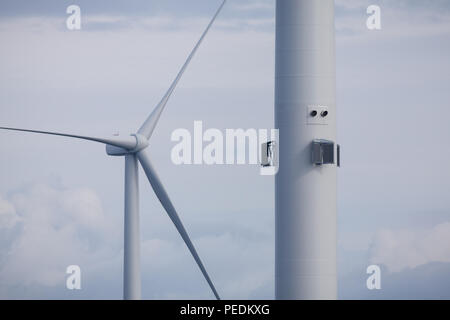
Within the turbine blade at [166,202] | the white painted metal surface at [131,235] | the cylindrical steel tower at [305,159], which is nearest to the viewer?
the cylindrical steel tower at [305,159]

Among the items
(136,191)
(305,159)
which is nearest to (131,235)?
(136,191)

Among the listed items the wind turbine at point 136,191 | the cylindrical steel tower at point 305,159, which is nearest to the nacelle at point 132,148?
the wind turbine at point 136,191

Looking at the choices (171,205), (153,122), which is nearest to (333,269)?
(171,205)

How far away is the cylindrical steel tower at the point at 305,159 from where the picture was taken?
34.7 metres

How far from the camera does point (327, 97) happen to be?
35.2 meters

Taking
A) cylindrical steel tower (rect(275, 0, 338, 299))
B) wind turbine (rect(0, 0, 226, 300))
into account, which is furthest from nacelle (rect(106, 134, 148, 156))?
cylindrical steel tower (rect(275, 0, 338, 299))

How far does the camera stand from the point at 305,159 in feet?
115

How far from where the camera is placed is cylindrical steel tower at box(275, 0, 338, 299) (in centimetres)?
3472

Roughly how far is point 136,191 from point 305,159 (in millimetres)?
8053

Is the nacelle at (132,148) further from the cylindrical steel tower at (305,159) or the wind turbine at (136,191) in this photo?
the cylindrical steel tower at (305,159)

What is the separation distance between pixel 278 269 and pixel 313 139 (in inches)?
182

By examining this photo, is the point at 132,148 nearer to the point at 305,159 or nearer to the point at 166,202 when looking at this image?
the point at 166,202

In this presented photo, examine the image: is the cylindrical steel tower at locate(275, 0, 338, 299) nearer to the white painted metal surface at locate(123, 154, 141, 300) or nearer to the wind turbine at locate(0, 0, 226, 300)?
the wind turbine at locate(0, 0, 226, 300)
